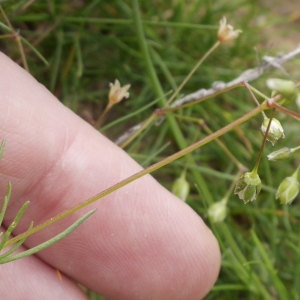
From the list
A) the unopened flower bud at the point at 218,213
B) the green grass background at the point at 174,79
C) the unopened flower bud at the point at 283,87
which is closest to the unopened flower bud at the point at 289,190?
the unopened flower bud at the point at 283,87

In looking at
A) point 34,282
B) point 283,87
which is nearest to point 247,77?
point 283,87

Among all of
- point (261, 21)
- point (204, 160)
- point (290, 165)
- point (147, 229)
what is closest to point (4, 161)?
point (147, 229)

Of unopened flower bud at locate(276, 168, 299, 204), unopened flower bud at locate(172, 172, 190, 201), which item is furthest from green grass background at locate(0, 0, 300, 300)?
unopened flower bud at locate(276, 168, 299, 204)

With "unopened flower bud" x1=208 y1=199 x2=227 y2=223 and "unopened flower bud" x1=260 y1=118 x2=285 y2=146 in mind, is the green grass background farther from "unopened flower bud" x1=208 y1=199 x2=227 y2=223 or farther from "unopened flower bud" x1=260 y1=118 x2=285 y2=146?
"unopened flower bud" x1=260 y1=118 x2=285 y2=146

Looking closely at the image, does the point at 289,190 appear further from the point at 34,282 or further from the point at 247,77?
the point at 34,282

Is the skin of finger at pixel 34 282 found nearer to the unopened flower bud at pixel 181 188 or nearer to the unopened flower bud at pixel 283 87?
the unopened flower bud at pixel 181 188
